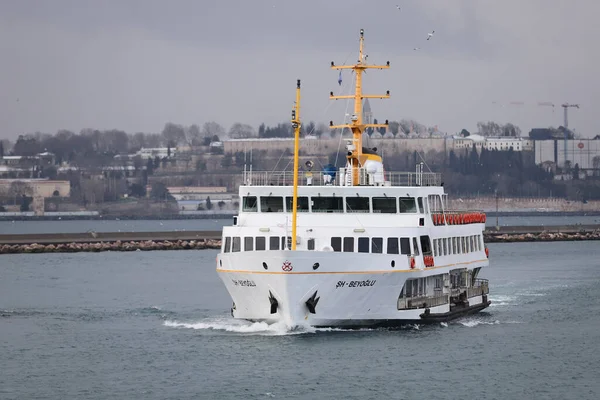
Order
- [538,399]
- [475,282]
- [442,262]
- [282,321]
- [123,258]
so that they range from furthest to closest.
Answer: [123,258]
[475,282]
[442,262]
[282,321]
[538,399]

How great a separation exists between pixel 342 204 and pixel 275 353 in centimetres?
694

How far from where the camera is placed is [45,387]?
4091 cm

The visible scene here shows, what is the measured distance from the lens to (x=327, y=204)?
49.2 metres

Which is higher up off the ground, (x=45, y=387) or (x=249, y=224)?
(x=249, y=224)

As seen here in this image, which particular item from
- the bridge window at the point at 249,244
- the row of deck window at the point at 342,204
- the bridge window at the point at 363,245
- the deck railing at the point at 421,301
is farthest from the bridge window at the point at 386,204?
the bridge window at the point at 249,244

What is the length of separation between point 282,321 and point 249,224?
13.7 ft

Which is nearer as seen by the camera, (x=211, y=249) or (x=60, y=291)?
(x=60, y=291)

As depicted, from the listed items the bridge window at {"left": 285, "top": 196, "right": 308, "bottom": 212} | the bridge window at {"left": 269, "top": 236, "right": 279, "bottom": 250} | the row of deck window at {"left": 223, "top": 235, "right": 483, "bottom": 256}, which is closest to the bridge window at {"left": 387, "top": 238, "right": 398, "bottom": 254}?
the row of deck window at {"left": 223, "top": 235, "right": 483, "bottom": 256}

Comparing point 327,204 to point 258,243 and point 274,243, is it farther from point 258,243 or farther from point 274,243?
point 258,243

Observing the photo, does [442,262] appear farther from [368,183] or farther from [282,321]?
[282,321]

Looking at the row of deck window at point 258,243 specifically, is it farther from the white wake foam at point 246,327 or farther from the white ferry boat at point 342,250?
the white wake foam at point 246,327

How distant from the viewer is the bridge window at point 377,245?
4769 centimetres

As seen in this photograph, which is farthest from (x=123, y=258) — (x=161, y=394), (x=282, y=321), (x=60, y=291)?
(x=161, y=394)

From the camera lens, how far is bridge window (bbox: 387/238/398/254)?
4778 cm
